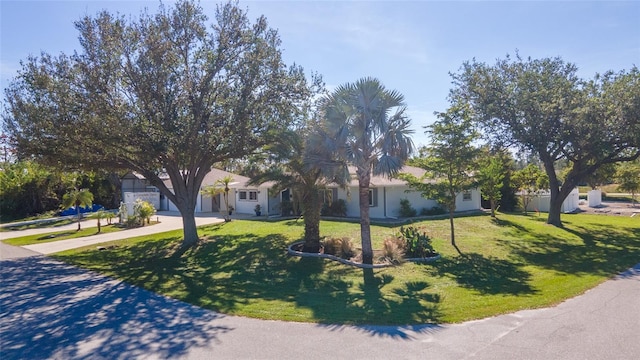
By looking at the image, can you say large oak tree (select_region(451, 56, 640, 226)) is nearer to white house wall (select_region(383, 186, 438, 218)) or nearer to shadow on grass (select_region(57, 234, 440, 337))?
white house wall (select_region(383, 186, 438, 218))

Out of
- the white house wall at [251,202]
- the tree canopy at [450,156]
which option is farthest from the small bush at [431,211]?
the white house wall at [251,202]

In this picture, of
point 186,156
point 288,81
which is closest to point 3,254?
point 186,156

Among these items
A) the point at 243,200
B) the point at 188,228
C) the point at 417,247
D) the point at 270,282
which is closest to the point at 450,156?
the point at 417,247

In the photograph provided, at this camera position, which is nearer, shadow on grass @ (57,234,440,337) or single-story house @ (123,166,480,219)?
shadow on grass @ (57,234,440,337)

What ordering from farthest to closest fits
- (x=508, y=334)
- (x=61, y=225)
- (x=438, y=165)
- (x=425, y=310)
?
(x=61, y=225) < (x=438, y=165) < (x=425, y=310) < (x=508, y=334)

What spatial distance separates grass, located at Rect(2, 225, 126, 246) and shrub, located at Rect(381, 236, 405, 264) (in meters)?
19.2

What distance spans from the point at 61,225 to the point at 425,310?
3085 centimetres

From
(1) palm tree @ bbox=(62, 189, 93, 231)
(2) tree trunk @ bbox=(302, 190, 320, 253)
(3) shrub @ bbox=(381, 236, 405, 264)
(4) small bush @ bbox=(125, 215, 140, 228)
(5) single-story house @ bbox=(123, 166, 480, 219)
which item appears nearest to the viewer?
(3) shrub @ bbox=(381, 236, 405, 264)

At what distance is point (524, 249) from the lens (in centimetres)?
1659

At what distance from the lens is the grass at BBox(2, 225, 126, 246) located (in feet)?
A: 72.7

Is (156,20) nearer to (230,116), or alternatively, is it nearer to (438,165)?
(230,116)

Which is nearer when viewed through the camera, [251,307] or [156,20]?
[251,307]

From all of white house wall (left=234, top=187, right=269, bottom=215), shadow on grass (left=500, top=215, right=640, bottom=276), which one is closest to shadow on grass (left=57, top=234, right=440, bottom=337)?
shadow on grass (left=500, top=215, right=640, bottom=276)

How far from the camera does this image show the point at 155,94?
48.1 feet
